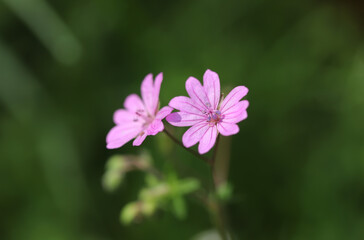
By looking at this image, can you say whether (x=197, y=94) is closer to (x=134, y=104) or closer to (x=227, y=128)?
(x=227, y=128)

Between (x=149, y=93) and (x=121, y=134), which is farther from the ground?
(x=149, y=93)

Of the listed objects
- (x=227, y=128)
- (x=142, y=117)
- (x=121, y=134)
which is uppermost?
(x=142, y=117)

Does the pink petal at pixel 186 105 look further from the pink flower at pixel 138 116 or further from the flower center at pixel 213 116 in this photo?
the pink flower at pixel 138 116

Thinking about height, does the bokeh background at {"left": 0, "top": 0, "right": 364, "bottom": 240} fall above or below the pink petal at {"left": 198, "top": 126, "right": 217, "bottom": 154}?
above

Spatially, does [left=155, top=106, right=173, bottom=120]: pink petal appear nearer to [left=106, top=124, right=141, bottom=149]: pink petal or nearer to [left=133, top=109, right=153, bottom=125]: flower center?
[left=106, top=124, right=141, bottom=149]: pink petal

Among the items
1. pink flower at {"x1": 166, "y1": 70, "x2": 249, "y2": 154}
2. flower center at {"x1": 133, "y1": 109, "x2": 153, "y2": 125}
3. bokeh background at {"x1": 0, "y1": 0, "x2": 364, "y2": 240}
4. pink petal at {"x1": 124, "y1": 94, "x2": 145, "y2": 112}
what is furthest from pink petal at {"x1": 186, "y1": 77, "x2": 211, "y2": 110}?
bokeh background at {"x1": 0, "y1": 0, "x2": 364, "y2": 240}

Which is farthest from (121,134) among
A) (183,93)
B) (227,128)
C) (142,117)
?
(183,93)
